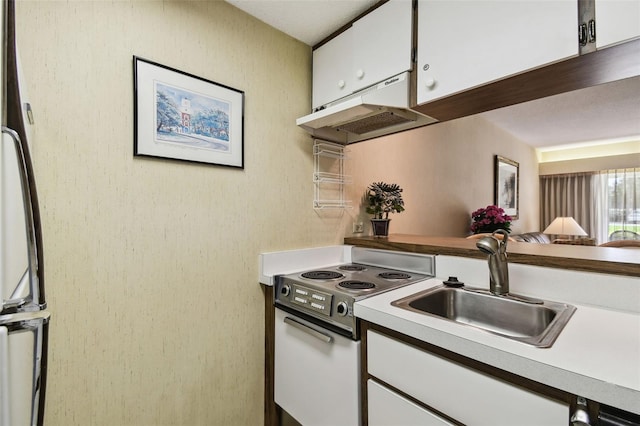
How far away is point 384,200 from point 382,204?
0.13 ft

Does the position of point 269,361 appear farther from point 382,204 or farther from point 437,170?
point 437,170

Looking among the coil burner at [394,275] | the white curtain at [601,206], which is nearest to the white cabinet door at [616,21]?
the coil burner at [394,275]

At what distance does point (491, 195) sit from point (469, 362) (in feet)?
12.2

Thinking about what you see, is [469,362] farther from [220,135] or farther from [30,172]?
[220,135]

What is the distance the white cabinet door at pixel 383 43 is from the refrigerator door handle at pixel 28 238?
1339 millimetres

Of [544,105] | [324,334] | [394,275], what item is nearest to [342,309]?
[324,334]

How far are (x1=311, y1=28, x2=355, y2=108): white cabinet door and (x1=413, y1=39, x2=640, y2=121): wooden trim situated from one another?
1.50 feet

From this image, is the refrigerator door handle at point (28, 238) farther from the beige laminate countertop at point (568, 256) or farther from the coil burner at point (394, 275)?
the beige laminate countertop at point (568, 256)

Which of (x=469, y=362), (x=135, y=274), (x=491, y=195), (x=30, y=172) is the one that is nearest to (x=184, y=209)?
(x=135, y=274)

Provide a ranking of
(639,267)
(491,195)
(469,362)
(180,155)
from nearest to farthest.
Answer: (469,362) < (639,267) < (180,155) < (491,195)

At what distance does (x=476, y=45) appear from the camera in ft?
3.66

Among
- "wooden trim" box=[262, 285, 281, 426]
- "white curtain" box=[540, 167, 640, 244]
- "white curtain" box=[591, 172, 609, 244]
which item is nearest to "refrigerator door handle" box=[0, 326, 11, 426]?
"wooden trim" box=[262, 285, 281, 426]

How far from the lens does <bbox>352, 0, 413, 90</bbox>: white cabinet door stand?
1.33 metres

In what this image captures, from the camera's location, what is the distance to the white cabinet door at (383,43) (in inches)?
52.5
